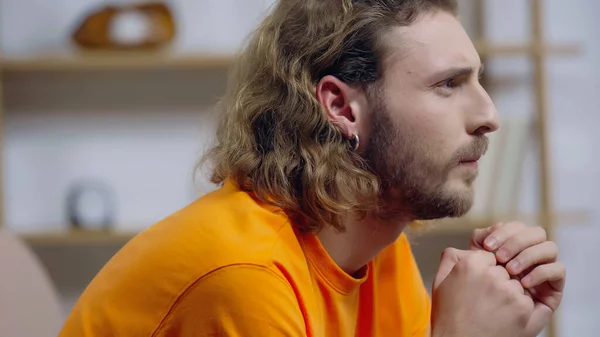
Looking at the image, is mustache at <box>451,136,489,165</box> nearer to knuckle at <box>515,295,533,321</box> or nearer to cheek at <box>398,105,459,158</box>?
cheek at <box>398,105,459,158</box>

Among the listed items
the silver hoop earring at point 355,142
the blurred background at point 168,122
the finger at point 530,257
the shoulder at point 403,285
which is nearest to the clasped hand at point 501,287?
the finger at point 530,257

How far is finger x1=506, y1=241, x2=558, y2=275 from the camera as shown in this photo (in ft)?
3.62

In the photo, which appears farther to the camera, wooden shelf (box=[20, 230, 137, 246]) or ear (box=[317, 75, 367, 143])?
wooden shelf (box=[20, 230, 137, 246])

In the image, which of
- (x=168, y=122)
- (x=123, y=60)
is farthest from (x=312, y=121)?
(x=168, y=122)

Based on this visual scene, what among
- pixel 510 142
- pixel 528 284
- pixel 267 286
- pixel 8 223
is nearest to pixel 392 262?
pixel 528 284

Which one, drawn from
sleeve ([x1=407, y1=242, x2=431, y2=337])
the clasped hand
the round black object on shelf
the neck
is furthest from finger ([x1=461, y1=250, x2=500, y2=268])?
the round black object on shelf

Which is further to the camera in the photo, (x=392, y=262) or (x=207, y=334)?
(x=392, y=262)

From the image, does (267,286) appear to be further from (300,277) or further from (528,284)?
(528,284)

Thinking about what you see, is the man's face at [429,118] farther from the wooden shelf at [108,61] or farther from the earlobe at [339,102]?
the wooden shelf at [108,61]

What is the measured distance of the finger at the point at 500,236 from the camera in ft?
3.73

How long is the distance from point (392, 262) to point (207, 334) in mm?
422

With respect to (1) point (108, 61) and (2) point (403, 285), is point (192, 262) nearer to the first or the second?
(2) point (403, 285)

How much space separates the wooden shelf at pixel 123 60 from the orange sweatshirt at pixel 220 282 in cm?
113

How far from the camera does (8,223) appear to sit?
231 centimetres
